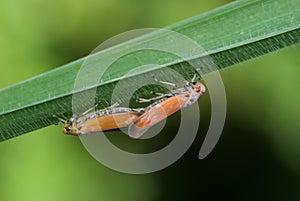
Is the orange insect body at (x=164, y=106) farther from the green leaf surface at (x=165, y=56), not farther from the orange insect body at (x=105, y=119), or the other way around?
the green leaf surface at (x=165, y=56)

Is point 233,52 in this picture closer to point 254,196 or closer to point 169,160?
point 169,160

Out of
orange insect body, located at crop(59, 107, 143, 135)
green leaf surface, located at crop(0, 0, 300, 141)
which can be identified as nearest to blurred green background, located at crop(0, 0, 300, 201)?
orange insect body, located at crop(59, 107, 143, 135)

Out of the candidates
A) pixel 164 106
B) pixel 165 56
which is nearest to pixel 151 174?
pixel 164 106

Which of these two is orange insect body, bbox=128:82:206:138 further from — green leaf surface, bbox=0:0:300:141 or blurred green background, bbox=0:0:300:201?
blurred green background, bbox=0:0:300:201

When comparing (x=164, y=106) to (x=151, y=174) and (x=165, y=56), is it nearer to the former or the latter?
(x=165, y=56)

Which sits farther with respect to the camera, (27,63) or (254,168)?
(254,168)

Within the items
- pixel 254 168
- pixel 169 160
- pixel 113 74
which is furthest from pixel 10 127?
pixel 254 168
